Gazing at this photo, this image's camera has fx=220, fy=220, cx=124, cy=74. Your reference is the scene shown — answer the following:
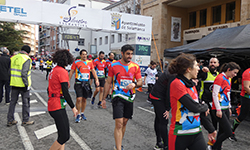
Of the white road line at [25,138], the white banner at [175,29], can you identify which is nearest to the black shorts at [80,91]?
the white road line at [25,138]

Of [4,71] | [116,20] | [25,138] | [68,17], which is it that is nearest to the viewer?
[25,138]

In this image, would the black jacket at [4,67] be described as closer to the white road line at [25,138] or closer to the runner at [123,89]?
the white road line at [25,138]

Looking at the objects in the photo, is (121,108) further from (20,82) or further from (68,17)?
(68,17)

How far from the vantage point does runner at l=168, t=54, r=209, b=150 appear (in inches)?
98.5

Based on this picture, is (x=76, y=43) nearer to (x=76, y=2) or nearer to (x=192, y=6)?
(x=76, y=2)

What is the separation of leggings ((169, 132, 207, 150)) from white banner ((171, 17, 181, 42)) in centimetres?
2278

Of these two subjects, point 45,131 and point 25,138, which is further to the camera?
point 45,131

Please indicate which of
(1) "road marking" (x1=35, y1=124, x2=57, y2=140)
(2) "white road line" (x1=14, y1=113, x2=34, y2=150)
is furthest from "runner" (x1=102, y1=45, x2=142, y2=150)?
(1) "road marking" (x1=35, y1=124, x2=57, y2=140)

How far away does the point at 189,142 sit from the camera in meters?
2.56

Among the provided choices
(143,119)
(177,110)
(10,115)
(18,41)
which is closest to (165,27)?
(143,119)

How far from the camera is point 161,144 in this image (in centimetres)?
446

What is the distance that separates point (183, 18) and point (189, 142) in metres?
24.5

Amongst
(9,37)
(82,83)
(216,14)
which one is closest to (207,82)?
(82,83)

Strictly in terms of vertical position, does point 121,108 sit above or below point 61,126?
above
